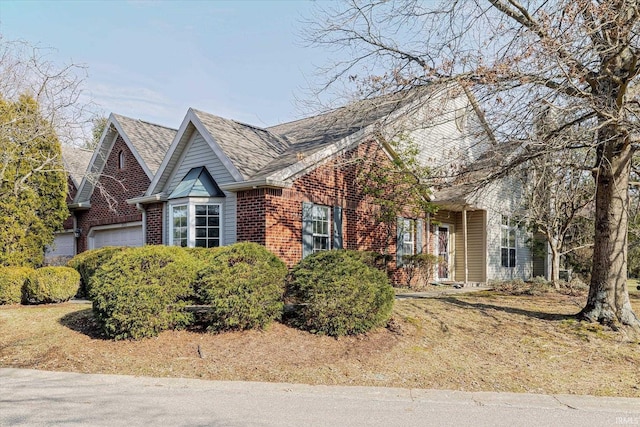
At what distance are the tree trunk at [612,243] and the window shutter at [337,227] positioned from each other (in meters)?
6.81

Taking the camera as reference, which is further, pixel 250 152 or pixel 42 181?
pixel 42 181

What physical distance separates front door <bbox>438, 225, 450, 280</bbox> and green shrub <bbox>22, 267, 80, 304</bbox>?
1257 centimetres

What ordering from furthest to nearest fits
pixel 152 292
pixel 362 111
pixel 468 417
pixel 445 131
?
pixel 445 131
pixel 362 111
pixel 152 292
pixel 468 417

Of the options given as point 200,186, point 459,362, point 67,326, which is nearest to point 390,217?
point 200,186

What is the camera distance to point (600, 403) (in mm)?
6047

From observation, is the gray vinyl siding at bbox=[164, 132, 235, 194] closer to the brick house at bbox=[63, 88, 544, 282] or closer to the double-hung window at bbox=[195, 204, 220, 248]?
the brick house at bbox=[63, 88, 544, 282]

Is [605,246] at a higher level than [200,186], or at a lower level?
lower

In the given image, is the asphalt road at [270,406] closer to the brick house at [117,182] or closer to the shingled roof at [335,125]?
the shingled roof at [335,125]

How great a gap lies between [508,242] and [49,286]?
17028mm

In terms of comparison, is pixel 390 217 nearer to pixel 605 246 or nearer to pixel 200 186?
pixel 200 186

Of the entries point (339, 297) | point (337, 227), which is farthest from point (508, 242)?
point (339, 297)

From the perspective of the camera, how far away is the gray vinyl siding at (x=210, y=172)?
44.3ft

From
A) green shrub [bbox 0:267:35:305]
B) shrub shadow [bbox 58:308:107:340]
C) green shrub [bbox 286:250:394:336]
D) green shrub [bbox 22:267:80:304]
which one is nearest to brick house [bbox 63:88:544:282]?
green shrub [bbox 22:267:80:304]

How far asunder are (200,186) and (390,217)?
566 cm
